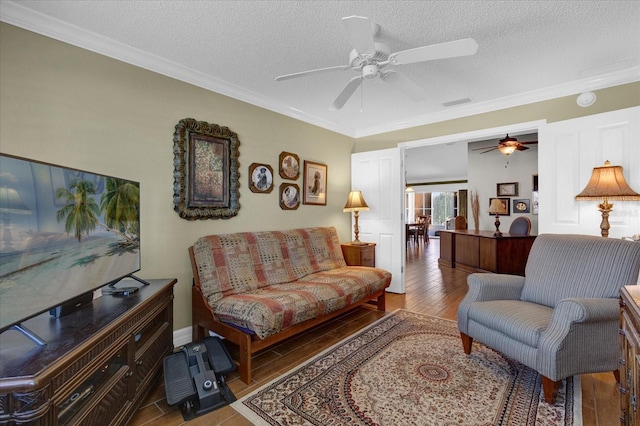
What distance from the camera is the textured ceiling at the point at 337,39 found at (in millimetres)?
1911

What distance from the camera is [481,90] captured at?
325cm

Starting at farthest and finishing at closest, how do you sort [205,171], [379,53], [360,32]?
[205,171] < [379,53] < [360,32]

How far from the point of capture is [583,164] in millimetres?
2973

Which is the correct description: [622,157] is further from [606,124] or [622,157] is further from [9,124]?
[9,124]

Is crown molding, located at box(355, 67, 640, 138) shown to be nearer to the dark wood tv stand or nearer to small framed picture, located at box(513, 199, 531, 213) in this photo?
the dark wood tv stand

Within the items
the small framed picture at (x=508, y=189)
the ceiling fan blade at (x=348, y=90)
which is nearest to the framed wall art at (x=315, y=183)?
the ceiling fan blade at (x=348, y=90)

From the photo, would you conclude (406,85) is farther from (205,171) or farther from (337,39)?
(205,171)

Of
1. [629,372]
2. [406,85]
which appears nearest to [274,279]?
[406,85]

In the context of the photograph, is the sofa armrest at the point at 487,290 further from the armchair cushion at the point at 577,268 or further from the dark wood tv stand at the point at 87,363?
the dark wood tv stand at the point at 87,363

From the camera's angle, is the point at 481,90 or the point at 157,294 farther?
the point at 481,90

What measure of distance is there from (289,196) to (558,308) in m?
2.78

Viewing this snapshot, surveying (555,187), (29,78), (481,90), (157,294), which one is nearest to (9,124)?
(29,78)

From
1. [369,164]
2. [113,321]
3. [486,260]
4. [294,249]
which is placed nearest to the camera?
[113,321]

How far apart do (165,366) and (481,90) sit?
3.81 metres
